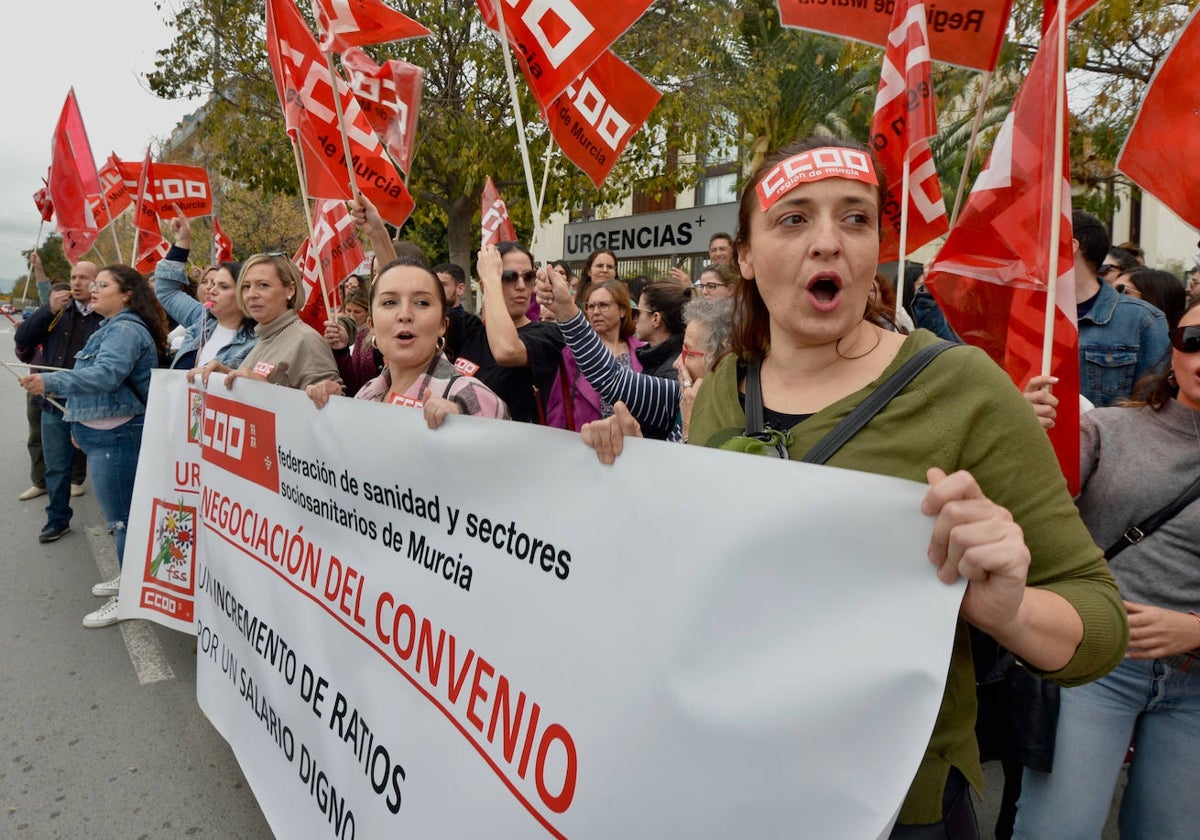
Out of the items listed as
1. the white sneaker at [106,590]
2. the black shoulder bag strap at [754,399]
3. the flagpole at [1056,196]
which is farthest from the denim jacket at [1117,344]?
the white sneaker at [106,590]

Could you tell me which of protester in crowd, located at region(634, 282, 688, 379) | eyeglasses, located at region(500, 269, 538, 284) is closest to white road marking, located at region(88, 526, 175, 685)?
eyeglasses, located at region(500, 269, 538, 284)

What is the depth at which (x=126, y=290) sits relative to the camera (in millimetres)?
4793

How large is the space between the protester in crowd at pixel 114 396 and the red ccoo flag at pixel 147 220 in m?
1.74

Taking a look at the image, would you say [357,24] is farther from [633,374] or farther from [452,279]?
[633,374]

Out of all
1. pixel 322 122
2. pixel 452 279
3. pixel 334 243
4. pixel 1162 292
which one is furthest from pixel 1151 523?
pixel 322 122

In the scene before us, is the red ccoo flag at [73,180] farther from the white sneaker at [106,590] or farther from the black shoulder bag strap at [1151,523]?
the black shoulder bag strap at [1151,523]

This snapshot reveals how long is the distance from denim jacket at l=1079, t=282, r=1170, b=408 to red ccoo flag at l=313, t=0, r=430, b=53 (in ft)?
11.8

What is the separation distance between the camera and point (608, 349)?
3191 mm

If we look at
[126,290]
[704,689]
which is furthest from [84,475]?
[704,689]

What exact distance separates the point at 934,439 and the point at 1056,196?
131 cm

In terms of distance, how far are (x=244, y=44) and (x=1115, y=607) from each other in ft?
40.5

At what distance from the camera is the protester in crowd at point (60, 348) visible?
589 cm

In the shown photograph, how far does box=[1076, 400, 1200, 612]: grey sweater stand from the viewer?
1.82 meters

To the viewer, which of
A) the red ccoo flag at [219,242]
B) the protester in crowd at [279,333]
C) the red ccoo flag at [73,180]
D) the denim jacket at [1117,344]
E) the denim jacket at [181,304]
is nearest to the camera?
the denim jacket at [1117,344]
